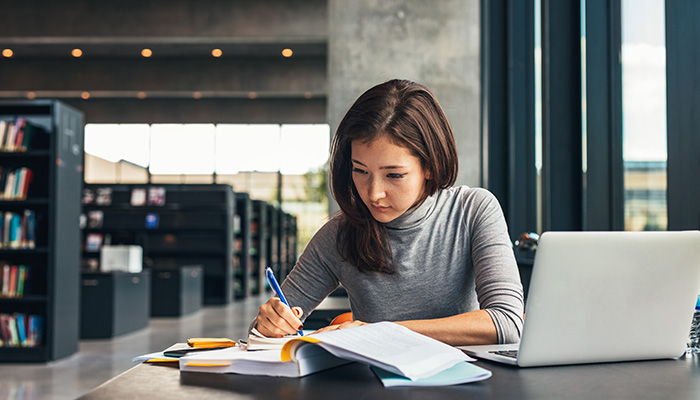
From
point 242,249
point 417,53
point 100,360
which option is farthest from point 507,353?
point 242,249

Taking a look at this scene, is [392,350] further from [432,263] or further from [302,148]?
[302,148]

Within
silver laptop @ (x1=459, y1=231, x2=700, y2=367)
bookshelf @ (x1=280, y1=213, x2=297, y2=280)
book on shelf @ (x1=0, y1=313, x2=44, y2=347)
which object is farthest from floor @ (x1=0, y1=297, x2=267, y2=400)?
bookshelf @ (x1=280, y1=213, x2=297, y2=280)

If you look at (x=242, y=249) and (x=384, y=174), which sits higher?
(x=384, y=174)

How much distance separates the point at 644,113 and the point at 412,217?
4.57 feet

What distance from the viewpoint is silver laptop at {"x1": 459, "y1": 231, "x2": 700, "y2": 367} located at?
996mm

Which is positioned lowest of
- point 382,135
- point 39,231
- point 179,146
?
point 39,231

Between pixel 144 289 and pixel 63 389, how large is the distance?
3.25 metres

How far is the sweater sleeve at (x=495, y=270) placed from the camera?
130cm

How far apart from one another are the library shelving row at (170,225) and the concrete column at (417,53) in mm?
5699

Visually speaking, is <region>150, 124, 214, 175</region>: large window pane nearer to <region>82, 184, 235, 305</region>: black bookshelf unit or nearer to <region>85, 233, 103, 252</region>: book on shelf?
<region>82, 184, 235, 305</region>: black bookshelf unit

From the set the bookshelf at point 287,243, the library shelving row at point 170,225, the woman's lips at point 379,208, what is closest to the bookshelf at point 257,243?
the library shelving row at point 170,225

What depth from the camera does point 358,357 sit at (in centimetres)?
88

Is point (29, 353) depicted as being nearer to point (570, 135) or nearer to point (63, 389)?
point (63, 389)

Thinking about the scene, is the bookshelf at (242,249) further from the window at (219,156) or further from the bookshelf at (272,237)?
the window at (219,156)
